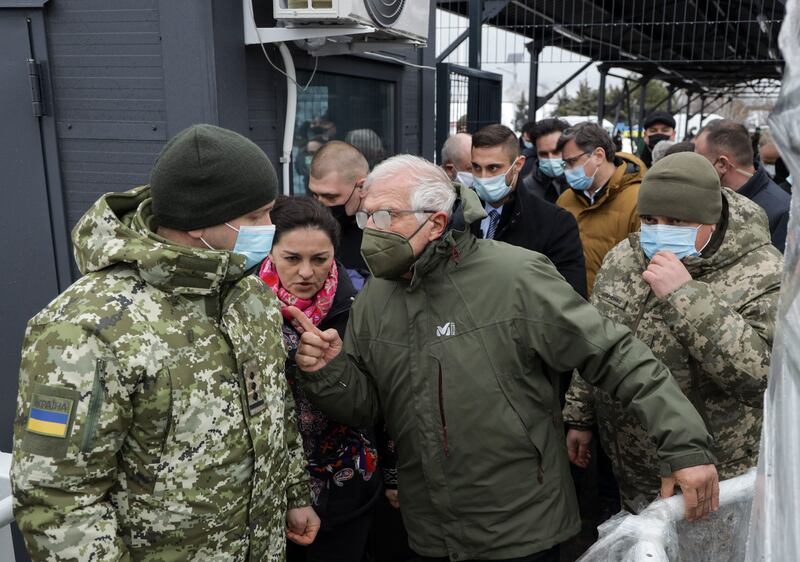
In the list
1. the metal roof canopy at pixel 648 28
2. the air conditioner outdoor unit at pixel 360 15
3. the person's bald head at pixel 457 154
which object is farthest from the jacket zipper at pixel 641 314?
the metal roof canopy at pixel 648 28

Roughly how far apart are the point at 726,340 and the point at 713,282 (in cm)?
26

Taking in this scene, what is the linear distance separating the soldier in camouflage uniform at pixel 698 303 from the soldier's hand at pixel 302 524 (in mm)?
1030

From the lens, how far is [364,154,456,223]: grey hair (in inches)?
77.0

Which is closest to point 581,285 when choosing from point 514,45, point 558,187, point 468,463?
point 468,463

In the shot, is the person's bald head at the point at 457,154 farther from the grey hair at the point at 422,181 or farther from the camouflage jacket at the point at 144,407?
the camouflage jacket at the point at 144,407

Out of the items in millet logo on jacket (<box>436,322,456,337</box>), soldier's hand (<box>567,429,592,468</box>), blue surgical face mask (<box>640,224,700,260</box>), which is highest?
blue surgical face mask (<box>640,224,700,260</box>)

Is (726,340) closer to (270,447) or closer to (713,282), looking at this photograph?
(713,282)

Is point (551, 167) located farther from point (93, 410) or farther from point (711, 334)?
point (93, 410)

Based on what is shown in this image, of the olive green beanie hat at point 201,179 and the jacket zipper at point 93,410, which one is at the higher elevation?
the olive green beanie hat at point 201,179

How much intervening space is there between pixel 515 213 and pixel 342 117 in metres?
1.65

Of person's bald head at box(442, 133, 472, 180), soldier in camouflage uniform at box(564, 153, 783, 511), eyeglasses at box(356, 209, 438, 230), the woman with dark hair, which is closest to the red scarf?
the woman with dark hair

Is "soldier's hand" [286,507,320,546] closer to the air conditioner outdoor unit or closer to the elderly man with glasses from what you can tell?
the elderly man with glasses

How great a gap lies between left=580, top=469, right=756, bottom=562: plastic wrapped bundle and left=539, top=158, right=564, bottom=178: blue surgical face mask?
3.84 m

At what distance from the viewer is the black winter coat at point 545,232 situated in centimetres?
338
